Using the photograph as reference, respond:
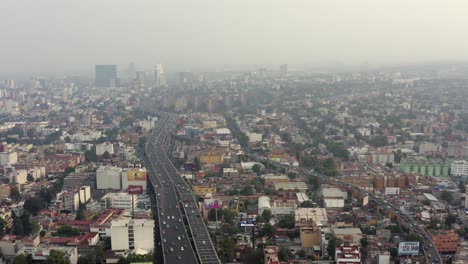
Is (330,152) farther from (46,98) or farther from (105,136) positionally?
(46,98)

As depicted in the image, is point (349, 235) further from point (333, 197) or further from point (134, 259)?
point (134, 259)

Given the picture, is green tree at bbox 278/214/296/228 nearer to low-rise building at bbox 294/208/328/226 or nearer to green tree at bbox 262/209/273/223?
low-rise building at bbox 294/208/328/226

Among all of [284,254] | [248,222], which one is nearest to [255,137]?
[248,222]

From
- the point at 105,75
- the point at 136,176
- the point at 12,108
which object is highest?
the point at 105,75

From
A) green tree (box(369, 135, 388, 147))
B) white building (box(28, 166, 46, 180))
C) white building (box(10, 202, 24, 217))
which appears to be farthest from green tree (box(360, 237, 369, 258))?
green tree (box(369, 135, 388, 147))

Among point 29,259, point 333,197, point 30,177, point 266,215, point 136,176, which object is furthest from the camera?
point 30,177

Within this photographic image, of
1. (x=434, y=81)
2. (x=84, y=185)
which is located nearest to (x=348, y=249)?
(x=84, y=185)
